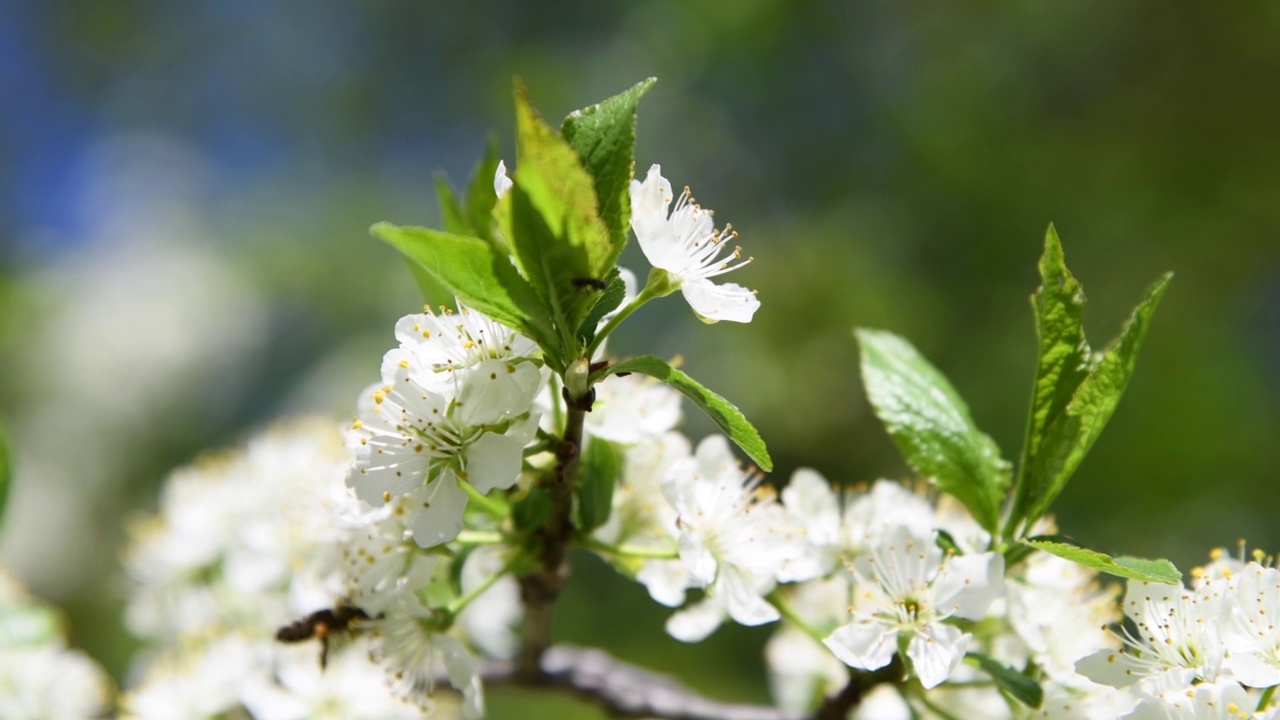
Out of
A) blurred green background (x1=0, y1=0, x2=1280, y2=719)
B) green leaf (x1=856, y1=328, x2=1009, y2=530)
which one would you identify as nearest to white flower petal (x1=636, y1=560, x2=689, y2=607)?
green leaf (x1=856, y1=328, x2=1009, y2=530)

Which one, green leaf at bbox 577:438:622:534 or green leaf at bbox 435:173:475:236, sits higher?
green leaf at bbox 435:173:475:236

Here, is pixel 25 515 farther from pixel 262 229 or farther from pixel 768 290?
pixel 768 290

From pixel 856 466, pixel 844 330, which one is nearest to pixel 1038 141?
pixel 844 330

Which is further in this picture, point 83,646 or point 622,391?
point 83,646

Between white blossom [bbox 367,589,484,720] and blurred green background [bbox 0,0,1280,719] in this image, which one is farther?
blurred green background [bbox 0,0,1280,719]

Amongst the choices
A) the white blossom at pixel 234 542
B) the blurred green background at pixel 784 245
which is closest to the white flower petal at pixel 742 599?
the white blossom at pixel 234 542

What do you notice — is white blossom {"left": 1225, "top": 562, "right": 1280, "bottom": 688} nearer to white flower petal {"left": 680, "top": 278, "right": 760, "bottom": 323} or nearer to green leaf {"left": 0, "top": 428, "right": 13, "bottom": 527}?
white flower petal {"left": 680, "top": 278, "right": 760, "bottom": 323}
